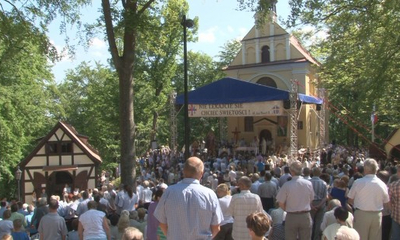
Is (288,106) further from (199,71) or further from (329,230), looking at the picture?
(199,71)

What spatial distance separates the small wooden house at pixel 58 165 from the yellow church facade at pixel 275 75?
1244cm

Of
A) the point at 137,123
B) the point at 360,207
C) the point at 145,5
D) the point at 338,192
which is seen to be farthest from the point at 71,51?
the point at 137,123

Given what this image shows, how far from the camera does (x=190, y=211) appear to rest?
13.9 feet

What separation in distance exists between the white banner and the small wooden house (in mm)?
6723

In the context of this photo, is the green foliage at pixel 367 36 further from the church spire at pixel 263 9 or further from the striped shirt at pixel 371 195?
the striped shirt at pixel 371 195

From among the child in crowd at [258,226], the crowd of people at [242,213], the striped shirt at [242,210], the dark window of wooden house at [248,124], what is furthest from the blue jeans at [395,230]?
the dark window of wooden house at [248,124]

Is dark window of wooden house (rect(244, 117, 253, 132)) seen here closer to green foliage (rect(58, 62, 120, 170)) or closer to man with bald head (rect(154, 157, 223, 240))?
green foliage (rect(58, 62, 120, 170))

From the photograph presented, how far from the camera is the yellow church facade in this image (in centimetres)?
3344

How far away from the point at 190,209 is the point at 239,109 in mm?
19710

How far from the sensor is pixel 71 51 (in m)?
13.2

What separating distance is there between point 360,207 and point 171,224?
11.0ft

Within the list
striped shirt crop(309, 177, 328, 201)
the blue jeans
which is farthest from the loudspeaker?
the blue jeans

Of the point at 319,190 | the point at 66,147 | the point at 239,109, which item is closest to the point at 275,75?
the point at 239,109

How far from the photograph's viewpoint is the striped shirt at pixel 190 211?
423 centimetres
